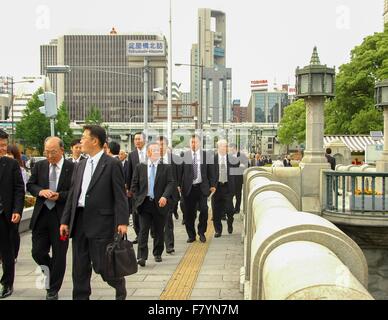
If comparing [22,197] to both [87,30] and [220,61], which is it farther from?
[220,61]

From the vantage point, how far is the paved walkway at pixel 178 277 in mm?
6375

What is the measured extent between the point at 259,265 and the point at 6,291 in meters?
4.13

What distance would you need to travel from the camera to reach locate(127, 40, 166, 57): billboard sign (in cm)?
2247

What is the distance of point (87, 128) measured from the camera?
5531mm

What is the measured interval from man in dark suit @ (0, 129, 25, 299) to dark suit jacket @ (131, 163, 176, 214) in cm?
211

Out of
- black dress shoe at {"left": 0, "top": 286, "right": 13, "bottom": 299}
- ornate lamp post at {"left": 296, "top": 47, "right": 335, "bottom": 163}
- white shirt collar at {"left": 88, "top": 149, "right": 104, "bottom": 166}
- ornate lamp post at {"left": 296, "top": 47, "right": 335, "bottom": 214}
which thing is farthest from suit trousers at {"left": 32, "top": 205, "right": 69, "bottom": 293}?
ornate lamp post at {"left": 296, "top": 47, "right": 335, "bottom": 163}

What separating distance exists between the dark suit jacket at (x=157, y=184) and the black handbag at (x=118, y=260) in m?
3.22

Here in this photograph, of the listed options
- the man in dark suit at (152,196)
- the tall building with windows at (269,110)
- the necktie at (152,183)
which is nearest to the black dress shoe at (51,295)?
the man in dark suit at (152,196)

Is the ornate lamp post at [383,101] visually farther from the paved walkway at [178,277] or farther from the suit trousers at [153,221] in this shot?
the suit trousers at [153,221]

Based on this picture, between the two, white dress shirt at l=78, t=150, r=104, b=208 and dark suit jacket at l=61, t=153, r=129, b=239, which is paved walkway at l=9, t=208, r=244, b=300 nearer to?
dark suit jacket at l=61, t=153, r=129, b=239

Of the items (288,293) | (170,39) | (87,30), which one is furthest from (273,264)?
(87,30)

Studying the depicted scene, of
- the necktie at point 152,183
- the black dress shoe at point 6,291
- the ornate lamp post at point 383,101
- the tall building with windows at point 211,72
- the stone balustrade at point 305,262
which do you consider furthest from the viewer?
the tall building with windows at point 211,72

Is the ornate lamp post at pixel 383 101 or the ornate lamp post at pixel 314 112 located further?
the ornate lamp post at pixel 383 101

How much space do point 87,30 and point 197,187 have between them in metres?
52.4
